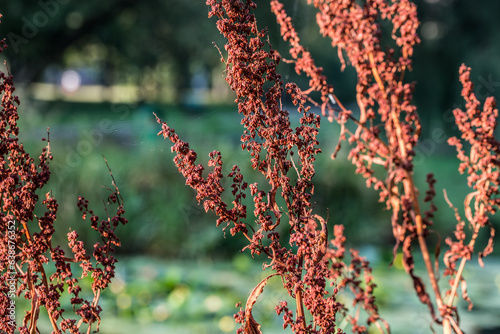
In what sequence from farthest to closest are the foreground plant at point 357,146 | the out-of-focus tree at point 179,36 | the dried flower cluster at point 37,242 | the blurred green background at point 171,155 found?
the out-of-focus tree at point 179,36, the blurred green background at point 171,155, the dried flower cluster at point 37,242, the foreground plant at point 357,146

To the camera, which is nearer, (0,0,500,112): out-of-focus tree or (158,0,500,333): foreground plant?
(158,0,500,333): foreground plant

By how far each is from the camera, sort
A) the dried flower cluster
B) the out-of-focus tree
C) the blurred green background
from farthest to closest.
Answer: the out-of-focus tree
the blurred green background
the dried flower cluster

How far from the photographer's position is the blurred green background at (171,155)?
5.20m

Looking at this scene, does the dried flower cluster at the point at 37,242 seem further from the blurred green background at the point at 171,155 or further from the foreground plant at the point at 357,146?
the blurred green background at the point at 171,155

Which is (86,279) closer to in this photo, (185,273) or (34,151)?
(185,273)

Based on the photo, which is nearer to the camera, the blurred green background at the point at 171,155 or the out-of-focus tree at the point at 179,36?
the blurred green background at the point at 171,155

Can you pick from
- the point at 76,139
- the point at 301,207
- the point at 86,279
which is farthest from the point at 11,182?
the point at 76,139

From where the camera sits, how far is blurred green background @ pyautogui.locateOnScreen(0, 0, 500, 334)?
17.1ft

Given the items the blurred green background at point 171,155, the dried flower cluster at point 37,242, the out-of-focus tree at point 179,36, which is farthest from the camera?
the out-of-focus tree at point 179,36

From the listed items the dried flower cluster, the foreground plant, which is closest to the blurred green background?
the foreground plant

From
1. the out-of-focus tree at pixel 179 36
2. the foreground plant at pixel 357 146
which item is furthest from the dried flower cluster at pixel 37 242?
the out-of-focus tree at pixel 179 36

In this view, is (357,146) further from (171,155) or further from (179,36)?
(179,36)

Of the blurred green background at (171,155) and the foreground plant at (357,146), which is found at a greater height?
the blurred green background at (171,155)

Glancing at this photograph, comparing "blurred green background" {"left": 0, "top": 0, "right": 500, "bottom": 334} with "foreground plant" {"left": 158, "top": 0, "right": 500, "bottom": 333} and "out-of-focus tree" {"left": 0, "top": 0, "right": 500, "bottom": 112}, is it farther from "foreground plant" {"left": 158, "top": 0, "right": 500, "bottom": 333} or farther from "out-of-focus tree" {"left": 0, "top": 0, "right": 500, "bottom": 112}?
"foreground plant" {"left": 158, "top": 0, "right": 500, "bottom": 333}
